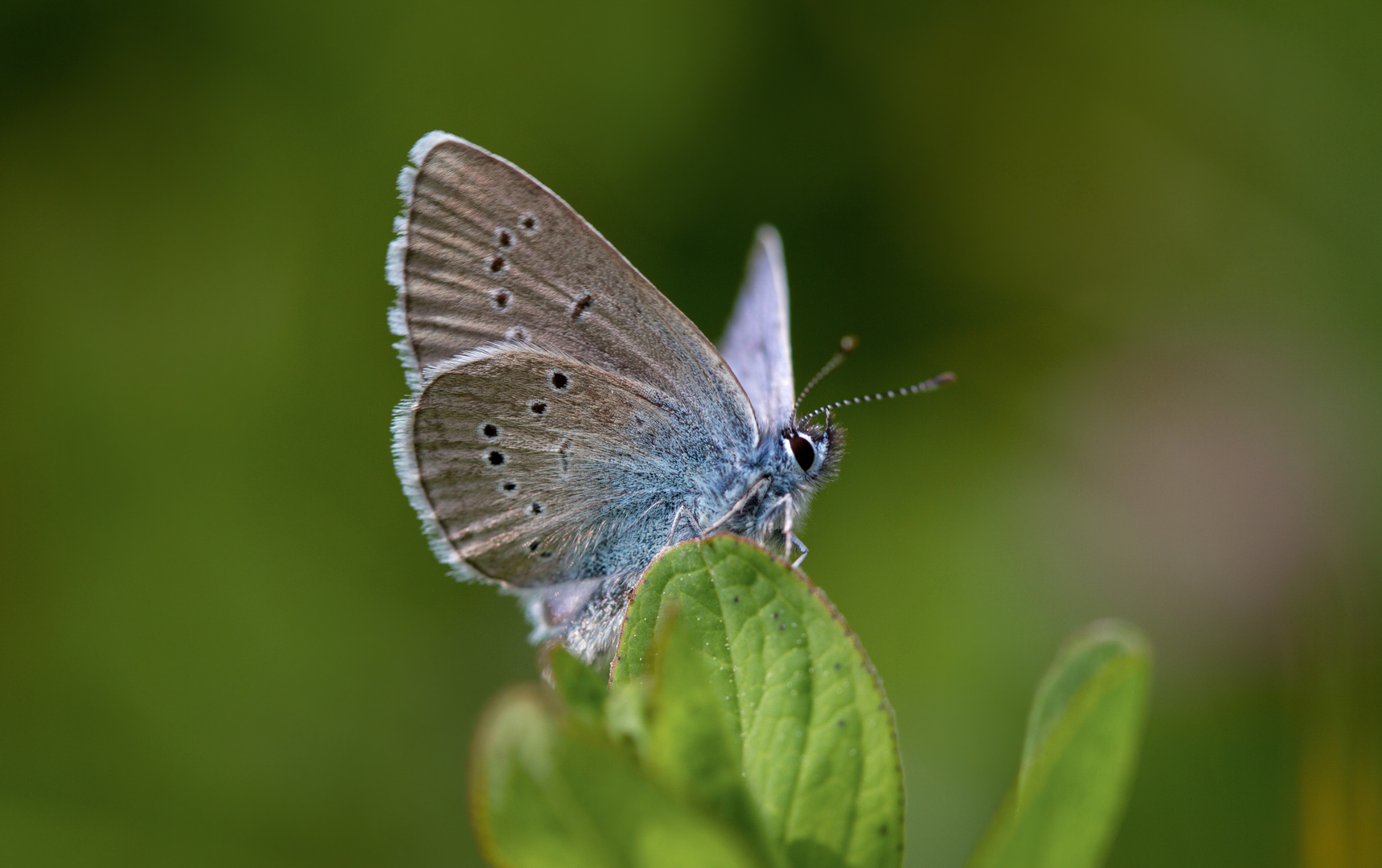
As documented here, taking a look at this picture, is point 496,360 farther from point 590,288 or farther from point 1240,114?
point 1240,114

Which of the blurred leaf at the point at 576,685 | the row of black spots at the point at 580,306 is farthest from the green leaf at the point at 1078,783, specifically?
the row of black spots at the point at 580,306

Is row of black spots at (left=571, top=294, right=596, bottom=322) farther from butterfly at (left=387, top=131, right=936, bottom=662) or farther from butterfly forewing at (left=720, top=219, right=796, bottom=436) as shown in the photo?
butterfly forewing at (left=720, top=219, right=796, bottom=436)

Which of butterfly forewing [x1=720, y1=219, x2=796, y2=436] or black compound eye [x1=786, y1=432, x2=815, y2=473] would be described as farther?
butterfly forewing [x1=720, y1=219, x2=796, y2=436]

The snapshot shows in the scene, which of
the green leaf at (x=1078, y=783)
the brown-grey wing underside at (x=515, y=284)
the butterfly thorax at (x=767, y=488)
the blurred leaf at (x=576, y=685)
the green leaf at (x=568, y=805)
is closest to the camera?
the green leaf at (x=568, y=805)

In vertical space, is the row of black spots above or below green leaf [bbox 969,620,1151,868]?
below

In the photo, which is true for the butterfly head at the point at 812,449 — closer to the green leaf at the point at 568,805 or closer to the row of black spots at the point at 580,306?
the row of black spots at the point at 580,306

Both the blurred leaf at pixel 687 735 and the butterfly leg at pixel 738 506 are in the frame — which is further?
the butterfly leg at pixel 738 506

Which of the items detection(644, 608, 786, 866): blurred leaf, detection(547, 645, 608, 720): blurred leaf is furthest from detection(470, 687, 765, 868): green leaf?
detection(547, 645, 608, 720): blurred leaf
